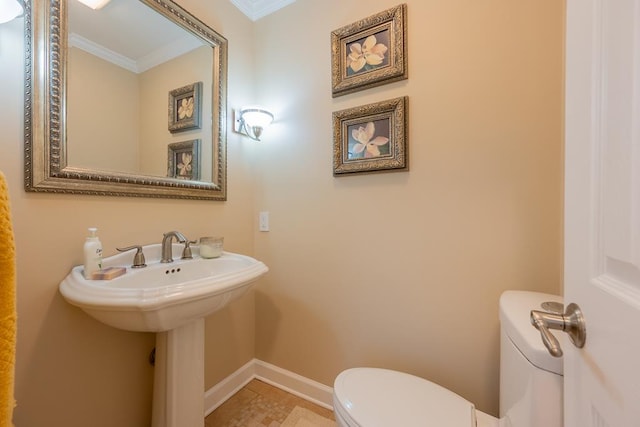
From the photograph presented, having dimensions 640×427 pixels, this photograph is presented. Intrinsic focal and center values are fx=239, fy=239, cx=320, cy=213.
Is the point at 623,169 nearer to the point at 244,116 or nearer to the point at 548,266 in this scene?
the point at 548,266

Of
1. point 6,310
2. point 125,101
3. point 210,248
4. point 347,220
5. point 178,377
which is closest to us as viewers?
point 6,310

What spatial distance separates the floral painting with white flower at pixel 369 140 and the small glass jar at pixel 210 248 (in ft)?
2.52

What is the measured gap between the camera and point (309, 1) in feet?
4.33

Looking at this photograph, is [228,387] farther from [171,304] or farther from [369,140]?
[369,140]

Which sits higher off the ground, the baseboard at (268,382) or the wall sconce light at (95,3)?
the wall sconce light at (95,3)

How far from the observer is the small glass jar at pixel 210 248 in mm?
1110

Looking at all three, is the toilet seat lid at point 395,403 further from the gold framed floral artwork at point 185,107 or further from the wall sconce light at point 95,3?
the wall sconce light at point 95,3

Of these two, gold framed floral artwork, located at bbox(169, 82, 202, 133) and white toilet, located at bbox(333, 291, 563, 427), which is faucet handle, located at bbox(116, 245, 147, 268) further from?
white toilet, located at bbox(333, 291, 563, 427)

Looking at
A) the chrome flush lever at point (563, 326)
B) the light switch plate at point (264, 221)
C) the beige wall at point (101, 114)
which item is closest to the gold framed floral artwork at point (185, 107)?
the beige wall at point (101, 114)

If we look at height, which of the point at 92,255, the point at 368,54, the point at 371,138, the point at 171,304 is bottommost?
the point at 171,304

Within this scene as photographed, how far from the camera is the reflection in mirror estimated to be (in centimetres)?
77

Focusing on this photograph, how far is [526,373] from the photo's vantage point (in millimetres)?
563

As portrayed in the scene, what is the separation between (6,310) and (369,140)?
117 cm

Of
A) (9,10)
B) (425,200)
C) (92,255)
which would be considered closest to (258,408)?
(92,255)
